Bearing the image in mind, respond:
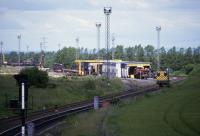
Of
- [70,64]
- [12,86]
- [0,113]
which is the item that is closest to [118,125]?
[0,113]

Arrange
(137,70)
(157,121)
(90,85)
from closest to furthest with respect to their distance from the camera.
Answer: (157,121), (90,85), (137,70)

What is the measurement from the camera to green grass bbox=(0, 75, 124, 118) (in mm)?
52500

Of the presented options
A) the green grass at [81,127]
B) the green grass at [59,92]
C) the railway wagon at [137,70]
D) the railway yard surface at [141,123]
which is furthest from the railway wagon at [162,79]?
the green grass at [81,127]

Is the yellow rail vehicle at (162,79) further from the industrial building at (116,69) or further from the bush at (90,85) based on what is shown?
the industrial building at (116,69)

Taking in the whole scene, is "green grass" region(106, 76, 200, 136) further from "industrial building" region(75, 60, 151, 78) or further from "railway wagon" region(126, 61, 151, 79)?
"railway wagon" region(126, 61, 151, 79)

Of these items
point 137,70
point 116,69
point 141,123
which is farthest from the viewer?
point 137,70

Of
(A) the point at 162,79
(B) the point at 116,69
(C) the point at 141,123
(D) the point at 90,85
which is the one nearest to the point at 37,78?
(D) the point at 90,85

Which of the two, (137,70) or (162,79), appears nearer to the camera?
(162,79)

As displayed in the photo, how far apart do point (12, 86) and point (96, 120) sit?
98.3 ft

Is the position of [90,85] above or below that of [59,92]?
above

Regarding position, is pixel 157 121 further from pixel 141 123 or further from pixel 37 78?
pixel 37 78

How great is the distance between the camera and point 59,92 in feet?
206

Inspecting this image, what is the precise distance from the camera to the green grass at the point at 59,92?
172ft

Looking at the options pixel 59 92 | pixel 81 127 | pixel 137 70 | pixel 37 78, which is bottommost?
pixel 59 92
